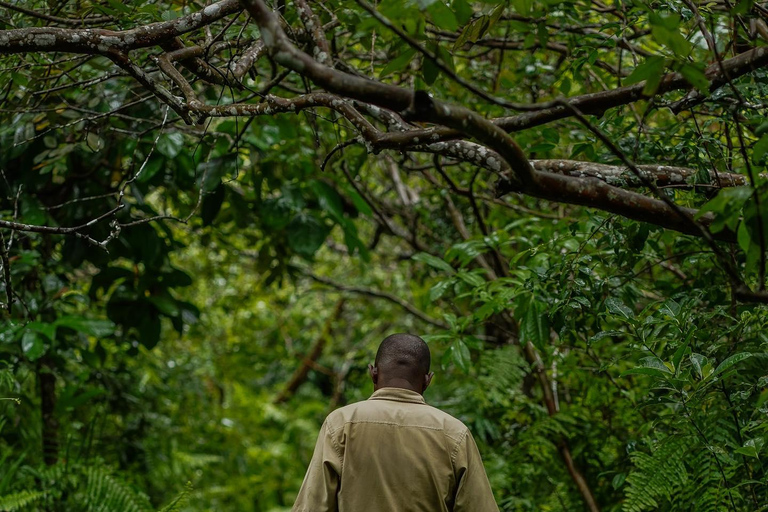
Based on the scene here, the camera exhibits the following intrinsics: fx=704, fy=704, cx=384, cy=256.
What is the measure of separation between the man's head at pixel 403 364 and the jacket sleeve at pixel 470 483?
0.87 ft

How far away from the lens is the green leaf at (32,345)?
3.50 m

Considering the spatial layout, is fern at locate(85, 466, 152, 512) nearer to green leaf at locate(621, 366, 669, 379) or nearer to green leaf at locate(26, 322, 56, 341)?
green leaf at locate(26, 322, 56, 341)

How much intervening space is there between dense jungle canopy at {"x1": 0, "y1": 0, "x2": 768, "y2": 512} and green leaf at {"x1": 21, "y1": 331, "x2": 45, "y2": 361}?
0.05ft

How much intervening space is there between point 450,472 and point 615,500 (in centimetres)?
169

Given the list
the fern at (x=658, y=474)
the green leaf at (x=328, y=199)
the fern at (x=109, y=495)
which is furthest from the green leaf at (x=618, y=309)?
the fern at (x=109, y=495)

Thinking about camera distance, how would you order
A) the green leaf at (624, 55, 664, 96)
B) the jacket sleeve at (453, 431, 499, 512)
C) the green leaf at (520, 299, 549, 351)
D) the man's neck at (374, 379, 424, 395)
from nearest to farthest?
the green leaf at (624, 55, 664, 96)
the jacket sleeve at (453, 431, 499, 512)
the man's neck at (374, 379, 424, 395)
the green leaf at (520, 299, 549, 351)

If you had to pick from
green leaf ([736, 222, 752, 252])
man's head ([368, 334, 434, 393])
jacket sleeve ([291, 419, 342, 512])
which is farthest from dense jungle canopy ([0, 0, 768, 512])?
jacket sleeve ([291, 419, 342, 512])

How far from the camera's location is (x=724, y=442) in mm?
2555

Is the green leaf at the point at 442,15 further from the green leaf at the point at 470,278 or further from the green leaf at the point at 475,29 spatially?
the green leaf at the point at 470,278

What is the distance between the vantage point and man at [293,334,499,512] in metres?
2.38

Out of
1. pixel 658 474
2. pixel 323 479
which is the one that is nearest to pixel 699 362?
pixel 658 474

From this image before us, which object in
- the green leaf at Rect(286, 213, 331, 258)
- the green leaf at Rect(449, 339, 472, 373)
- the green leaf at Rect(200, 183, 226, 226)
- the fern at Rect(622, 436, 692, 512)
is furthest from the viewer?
the green leaf at Rect(286, 213, 331, 258)

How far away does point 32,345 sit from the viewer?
3537mm

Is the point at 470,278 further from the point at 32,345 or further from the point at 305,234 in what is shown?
the point at 32,345
